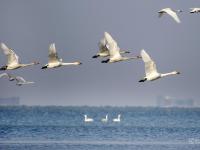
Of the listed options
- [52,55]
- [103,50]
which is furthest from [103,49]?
[52,55]

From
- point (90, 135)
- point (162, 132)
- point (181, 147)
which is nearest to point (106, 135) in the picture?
point (90, 135)

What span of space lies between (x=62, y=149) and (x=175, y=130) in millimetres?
27528

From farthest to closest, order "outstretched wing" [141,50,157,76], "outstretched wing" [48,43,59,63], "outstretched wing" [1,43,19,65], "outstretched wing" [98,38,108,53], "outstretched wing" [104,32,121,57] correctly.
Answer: "outstretched wing" [98,38,108,53] < "outstretched wing" [1,43,19,65] < "outstretched wing" [104,32,121,57] < "outstretched wing" [48,43,59,63] < "outstretched wing" [141,50,157,76]

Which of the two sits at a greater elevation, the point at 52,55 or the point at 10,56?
the point at 10,56

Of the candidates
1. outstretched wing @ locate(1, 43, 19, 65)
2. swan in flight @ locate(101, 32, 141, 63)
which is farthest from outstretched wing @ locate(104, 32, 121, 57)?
outstretched wing @ locate(1, 43, 19, 65)

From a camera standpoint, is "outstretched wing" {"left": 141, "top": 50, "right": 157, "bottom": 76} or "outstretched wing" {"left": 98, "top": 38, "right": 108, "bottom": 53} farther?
"outstretched wing" {"left": 98, "top": 38, "right": 108, "bottom": 53}

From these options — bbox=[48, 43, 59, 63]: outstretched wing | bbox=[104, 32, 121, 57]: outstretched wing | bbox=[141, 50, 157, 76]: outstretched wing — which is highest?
bbox=[104, 32, 121, 57]: outstretched wing

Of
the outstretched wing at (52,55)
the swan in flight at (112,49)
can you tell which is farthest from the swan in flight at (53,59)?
the swan in flight at (112,49)

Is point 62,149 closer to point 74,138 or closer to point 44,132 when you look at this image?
point 74,138

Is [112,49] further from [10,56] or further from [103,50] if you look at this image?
[10,56]

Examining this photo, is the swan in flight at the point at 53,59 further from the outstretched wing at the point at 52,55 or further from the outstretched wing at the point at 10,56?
the outstretched wing at the point at 10,56

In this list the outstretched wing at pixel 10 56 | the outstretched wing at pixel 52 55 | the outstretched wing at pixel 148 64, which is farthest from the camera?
the outstretched wing at pixel 10 56

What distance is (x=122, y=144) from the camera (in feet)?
233

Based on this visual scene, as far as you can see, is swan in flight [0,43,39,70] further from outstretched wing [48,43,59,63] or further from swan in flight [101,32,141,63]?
swan in flight [101,32,141,63]
